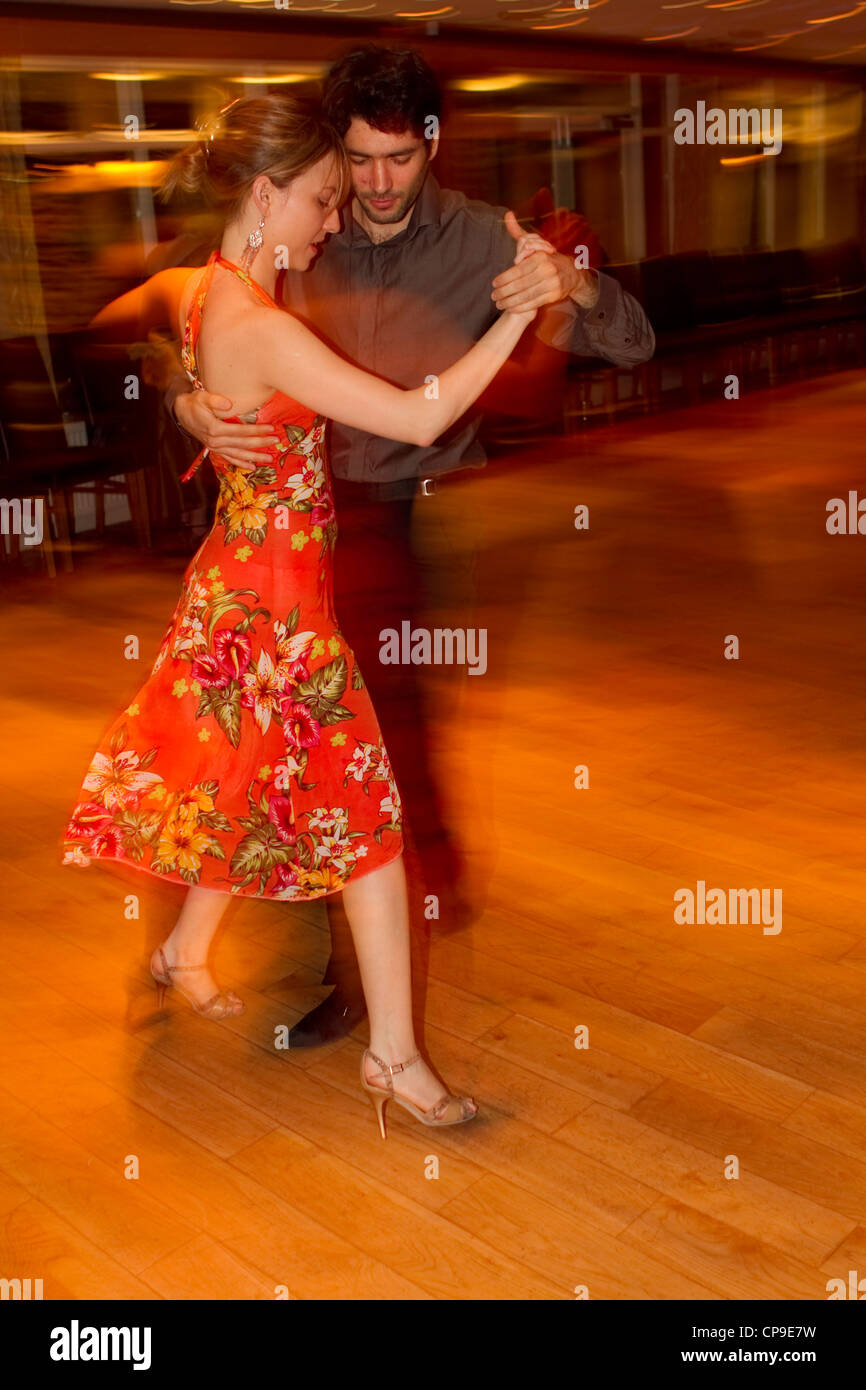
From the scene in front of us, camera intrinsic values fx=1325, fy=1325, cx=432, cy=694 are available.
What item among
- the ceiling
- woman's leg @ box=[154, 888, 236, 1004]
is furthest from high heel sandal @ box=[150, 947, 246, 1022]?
the ceiling

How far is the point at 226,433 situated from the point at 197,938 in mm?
938

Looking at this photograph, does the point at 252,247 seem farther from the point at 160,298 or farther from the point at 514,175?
the point at 514,175

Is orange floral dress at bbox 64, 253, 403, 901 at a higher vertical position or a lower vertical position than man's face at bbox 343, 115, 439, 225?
lower

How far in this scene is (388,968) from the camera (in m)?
2.07

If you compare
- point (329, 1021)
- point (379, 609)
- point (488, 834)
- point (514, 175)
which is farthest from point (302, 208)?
point (514, 175)

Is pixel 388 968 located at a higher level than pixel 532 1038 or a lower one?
higher

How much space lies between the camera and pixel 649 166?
10.7 meters

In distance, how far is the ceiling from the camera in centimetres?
689

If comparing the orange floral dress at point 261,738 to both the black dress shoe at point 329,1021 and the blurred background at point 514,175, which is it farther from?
the blurred background at point 514,175

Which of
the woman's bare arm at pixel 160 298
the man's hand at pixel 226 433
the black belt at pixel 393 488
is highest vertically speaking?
the woman's bare arm at pixel 160 298

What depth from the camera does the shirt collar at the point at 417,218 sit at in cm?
221

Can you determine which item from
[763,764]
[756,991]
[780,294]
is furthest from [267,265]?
[780,294]

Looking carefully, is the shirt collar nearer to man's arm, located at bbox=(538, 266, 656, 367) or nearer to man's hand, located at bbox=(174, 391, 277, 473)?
man's arm, located at bbox=(538, 266, 656, 367)

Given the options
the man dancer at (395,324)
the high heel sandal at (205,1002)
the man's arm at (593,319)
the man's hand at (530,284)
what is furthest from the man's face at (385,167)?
the high heel sandal at (205,1002)
